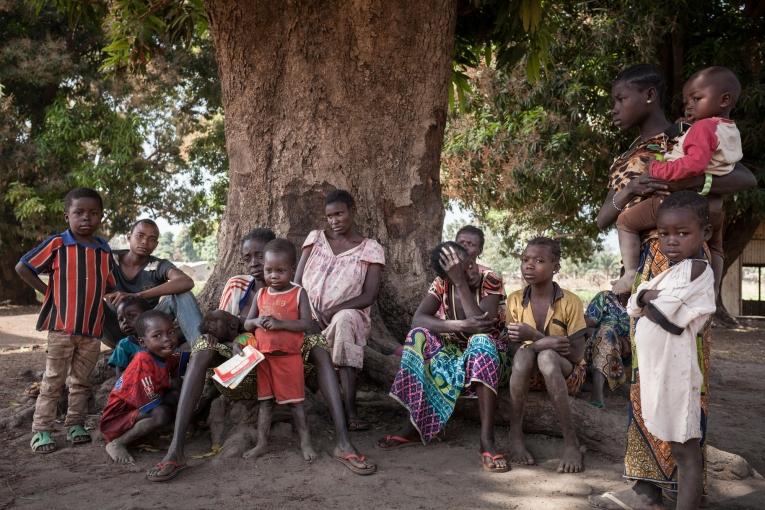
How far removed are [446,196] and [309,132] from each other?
984 cm

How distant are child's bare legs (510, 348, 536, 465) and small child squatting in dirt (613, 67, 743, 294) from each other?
968mm

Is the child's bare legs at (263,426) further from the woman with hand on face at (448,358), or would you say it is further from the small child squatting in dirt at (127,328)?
the small child squatting in dirt at (127,328)

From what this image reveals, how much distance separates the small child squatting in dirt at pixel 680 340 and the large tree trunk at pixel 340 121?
239 cm

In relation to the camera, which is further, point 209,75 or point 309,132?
point 209,75

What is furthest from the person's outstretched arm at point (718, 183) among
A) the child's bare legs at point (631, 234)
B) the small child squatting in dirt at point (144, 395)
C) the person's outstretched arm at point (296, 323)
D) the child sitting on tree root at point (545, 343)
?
the small child squatting in dirt at point (144, 395)

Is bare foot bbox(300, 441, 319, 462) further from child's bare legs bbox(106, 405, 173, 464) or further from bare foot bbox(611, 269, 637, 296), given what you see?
bare foot bbox(611, 269, 637, 296)

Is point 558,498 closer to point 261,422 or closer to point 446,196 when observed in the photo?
point 261,422

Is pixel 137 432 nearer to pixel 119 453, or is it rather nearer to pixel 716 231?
pixel 119 453

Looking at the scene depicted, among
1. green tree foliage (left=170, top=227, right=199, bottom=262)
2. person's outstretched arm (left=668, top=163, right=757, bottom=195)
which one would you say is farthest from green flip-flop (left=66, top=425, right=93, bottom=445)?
green tree foliage (left=170, top=227, right=199, bottom=262)

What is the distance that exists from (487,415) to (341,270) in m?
1.42

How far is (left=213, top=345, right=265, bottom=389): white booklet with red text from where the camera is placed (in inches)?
145

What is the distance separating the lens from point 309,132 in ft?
16.6

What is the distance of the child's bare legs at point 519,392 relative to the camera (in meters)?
3.69

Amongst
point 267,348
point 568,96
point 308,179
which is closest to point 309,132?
point 308,179
